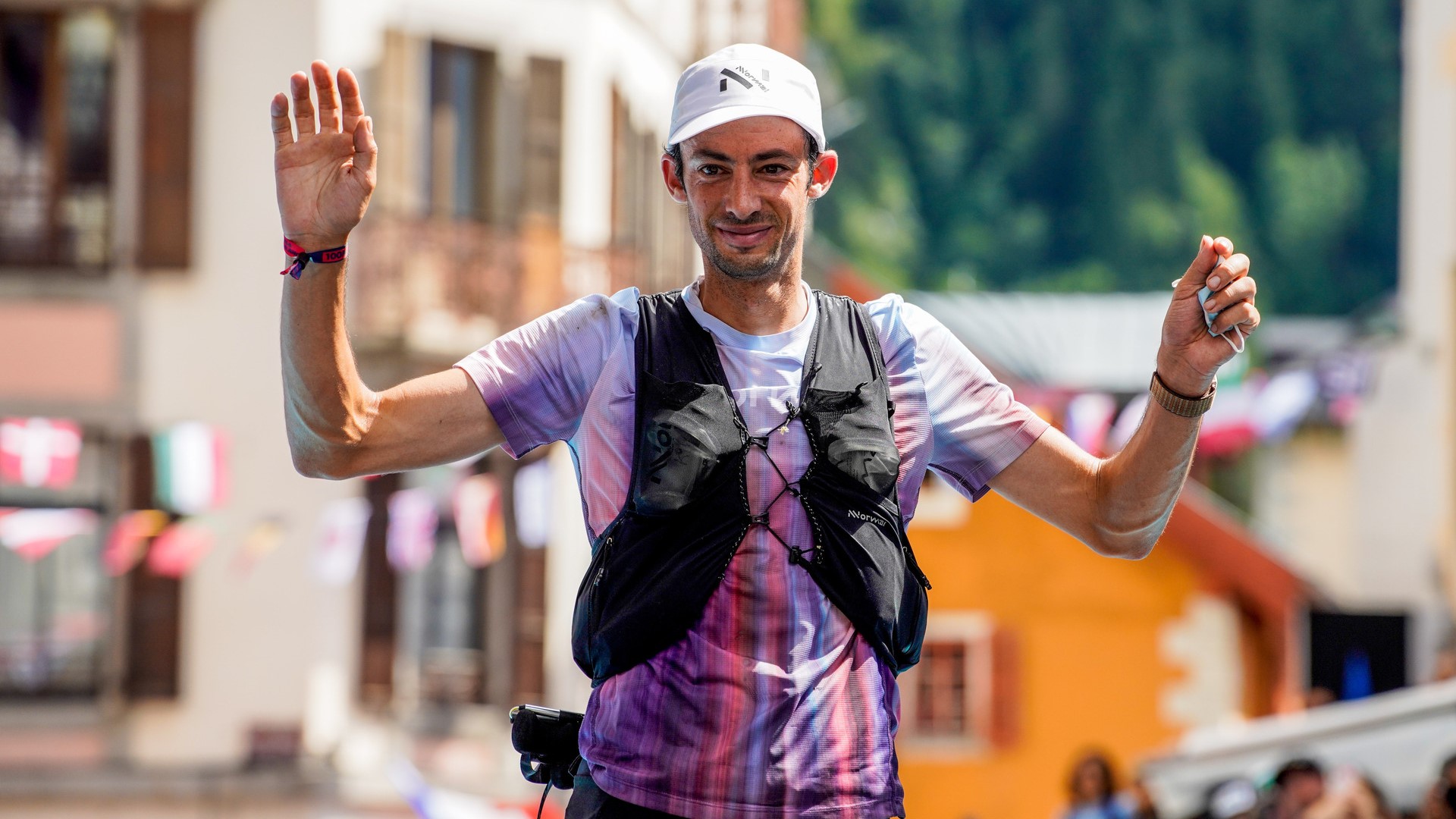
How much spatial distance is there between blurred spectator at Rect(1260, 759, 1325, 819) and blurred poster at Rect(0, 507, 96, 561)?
8.48 metres

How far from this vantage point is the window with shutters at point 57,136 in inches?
634

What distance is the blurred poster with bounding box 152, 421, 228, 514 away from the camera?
15.2 metres

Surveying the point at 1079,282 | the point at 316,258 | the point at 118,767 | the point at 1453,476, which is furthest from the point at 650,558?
the point at 1079,282

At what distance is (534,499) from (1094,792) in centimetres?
596

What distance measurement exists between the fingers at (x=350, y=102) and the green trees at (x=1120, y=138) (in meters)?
45.7

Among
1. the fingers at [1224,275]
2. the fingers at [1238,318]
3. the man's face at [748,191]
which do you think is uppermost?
the man's face at [748,191]

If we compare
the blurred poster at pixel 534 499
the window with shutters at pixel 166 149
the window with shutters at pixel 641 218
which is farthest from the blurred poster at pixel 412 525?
the window with shutters at pixel 641 218

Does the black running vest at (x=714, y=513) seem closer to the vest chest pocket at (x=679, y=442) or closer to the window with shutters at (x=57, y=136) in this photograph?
the vest chest pocket at (x=679, y=442)

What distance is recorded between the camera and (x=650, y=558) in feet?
9.92

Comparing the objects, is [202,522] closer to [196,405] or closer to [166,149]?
[196,405]

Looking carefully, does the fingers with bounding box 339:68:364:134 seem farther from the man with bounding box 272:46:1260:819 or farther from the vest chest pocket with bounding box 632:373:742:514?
the vest chest pocket with bounding box 632:373:742:514

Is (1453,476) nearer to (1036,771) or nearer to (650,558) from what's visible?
(1036,771)

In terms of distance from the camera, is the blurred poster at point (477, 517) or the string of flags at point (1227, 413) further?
the string of flags at point (1227, 413)

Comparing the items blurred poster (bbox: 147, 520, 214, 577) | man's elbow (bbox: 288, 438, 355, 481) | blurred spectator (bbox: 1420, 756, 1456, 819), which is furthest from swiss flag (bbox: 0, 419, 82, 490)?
man's elbow (bbox: 288, 438, 355, 481)
